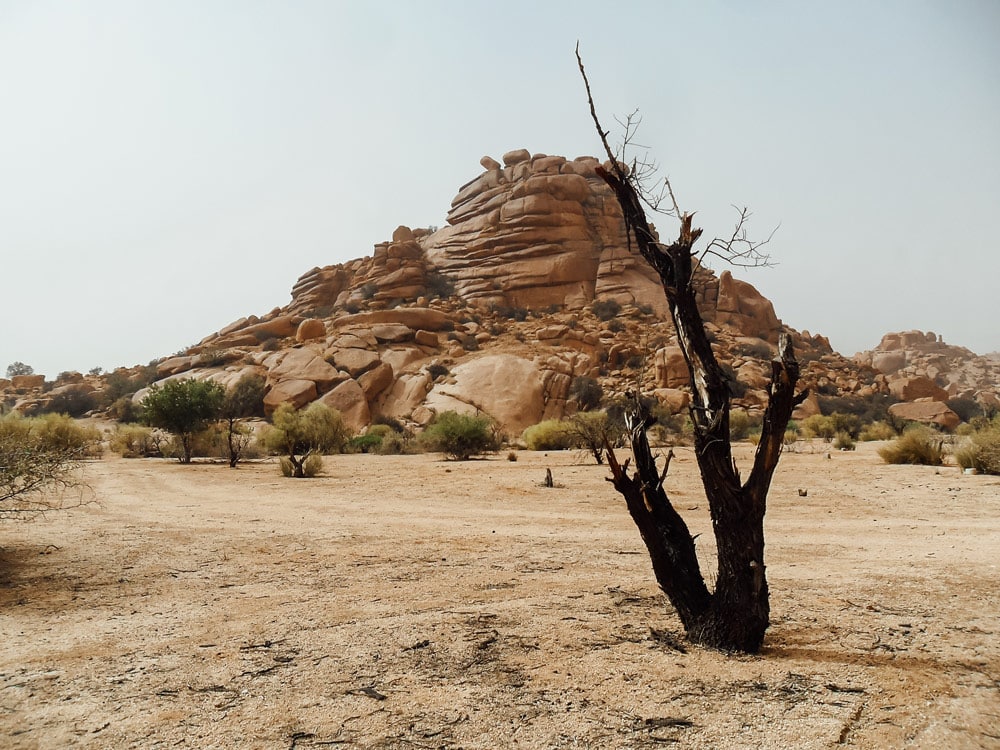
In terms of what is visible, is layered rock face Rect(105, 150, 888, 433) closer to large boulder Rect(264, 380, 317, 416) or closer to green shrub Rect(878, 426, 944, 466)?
large boulder Rect(264, 380, 317, 416)

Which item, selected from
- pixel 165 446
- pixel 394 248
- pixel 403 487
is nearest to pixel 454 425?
pixel 403 487

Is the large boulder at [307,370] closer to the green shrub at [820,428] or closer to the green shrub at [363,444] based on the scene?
the green shrub at [363,444]

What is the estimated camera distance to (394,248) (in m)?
55.5

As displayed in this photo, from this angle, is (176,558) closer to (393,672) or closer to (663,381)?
(393,672)

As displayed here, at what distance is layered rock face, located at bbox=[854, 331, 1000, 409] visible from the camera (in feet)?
144

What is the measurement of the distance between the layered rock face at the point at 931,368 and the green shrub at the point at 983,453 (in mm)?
30422

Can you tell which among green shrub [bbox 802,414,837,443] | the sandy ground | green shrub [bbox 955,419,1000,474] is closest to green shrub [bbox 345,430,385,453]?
the sandy ground

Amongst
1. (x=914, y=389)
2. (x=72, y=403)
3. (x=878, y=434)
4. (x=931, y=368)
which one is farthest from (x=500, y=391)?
(x=931, y=368)

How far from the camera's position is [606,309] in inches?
1834

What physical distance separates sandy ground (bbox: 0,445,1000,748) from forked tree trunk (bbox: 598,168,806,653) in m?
0.31

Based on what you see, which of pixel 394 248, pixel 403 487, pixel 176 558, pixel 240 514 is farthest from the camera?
pixel 394 248

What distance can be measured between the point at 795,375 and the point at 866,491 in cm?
1123

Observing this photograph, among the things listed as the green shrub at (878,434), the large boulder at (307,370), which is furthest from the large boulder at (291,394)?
the green shrub at (878,434)

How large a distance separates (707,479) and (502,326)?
41851mm
